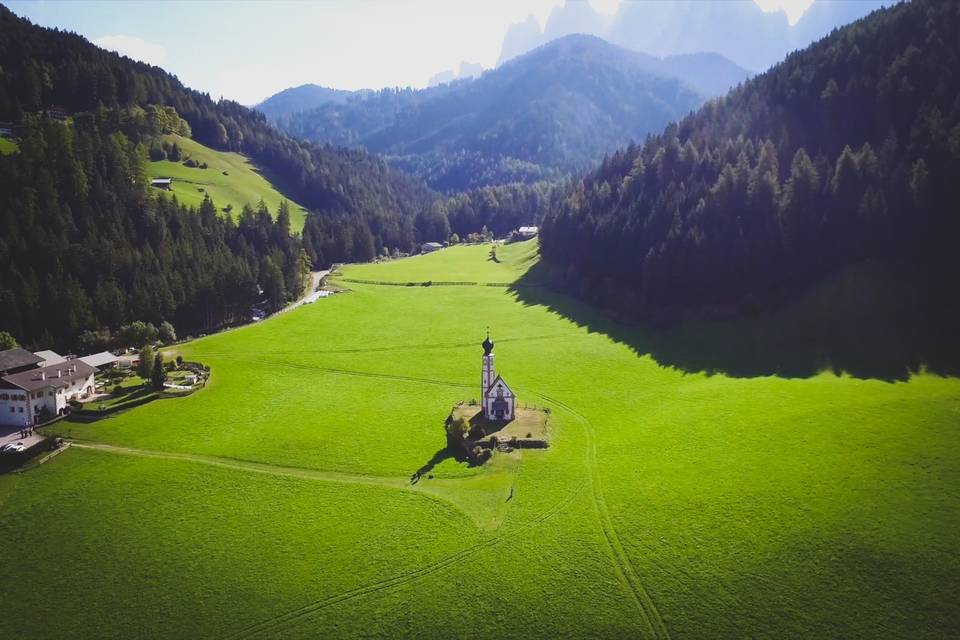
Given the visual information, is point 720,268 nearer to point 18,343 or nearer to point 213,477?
point 213,477

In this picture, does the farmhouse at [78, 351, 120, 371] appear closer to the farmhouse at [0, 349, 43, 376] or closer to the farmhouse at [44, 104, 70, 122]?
the farmhouse at [0, 349, 43, 376]

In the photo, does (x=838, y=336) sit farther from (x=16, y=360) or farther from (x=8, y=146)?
(x=8, y=146)

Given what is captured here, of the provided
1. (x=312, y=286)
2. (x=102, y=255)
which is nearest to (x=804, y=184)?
(x=312, y=286)

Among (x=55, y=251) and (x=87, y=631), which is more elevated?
(x=55, y=251)

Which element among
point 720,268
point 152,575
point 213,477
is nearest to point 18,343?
point 213,477

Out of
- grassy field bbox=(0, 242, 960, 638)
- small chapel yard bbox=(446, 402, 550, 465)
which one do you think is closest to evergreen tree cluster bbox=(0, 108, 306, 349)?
grassy field bbox=(0, 242, 960, 638)
